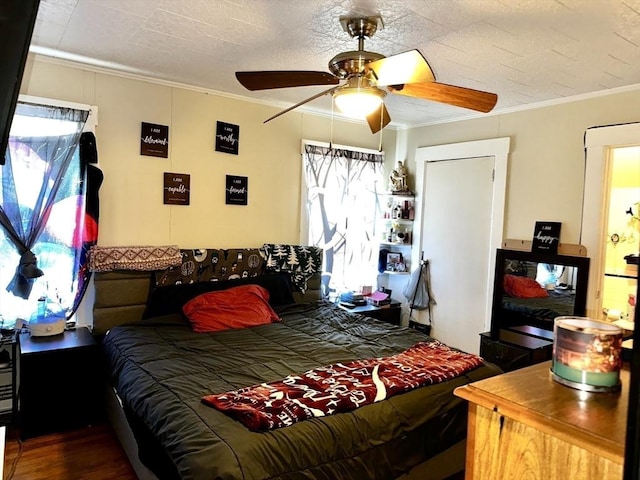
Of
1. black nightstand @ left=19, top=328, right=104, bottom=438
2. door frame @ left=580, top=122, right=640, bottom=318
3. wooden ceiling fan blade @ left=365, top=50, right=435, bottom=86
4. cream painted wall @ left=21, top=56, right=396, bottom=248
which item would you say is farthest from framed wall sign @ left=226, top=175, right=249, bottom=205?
door frame @ left=580, top=122, right=640, bottom=318

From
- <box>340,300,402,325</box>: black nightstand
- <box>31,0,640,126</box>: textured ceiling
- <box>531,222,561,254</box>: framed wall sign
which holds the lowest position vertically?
<box>340,300,402,325</box>: black nightstand

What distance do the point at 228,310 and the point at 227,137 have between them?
1.51 metres

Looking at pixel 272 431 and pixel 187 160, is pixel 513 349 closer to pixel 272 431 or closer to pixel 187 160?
pixel 272 431

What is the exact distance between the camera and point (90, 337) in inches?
122

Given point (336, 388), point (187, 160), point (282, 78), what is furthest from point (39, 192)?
point (336, 388)

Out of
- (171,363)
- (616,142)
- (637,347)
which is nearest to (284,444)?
(171,363)

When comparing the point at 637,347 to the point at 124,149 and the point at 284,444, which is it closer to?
the point at 284,444

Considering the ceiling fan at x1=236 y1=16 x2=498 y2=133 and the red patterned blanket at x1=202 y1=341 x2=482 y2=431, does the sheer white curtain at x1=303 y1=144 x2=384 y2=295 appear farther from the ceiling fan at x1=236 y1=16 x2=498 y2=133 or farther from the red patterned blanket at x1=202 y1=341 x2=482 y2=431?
the ceiling fan at x1=236 y1=16 x2=498 y2=133

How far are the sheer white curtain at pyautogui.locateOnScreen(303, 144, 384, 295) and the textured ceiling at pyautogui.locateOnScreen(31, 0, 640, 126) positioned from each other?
4.57 ft

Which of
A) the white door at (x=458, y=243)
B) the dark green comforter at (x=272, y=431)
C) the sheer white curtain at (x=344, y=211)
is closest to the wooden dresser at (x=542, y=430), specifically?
the dark green comforter at (x=272, y=431)

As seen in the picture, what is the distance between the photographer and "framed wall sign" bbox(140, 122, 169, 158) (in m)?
3.52

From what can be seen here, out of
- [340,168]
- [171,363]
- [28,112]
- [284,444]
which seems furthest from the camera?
[340,168]

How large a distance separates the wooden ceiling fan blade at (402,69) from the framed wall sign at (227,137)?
2105 mm

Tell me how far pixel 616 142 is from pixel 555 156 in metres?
0.46
